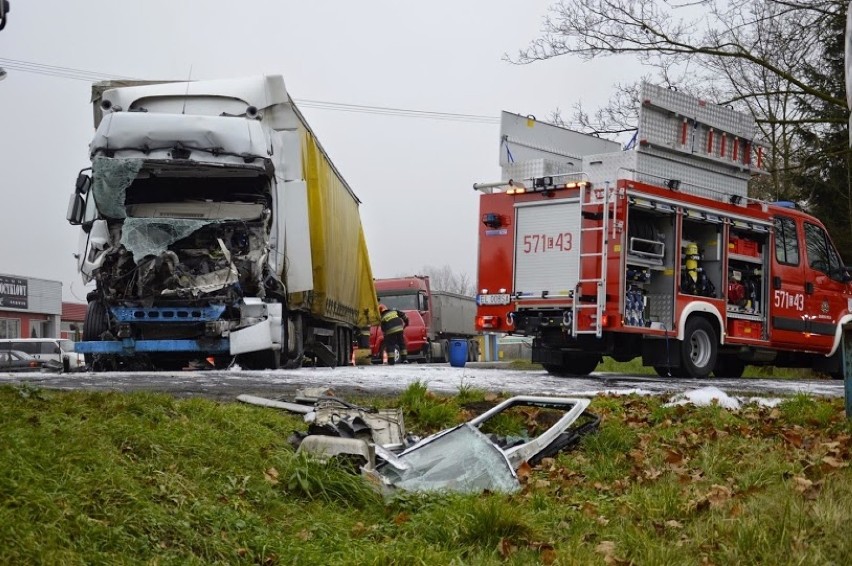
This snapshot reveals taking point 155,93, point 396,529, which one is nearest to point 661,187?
point 155,93

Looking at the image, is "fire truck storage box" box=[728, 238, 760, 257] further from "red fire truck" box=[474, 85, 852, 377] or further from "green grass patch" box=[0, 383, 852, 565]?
"green grass patch" box=[0, 383, 852, 565]

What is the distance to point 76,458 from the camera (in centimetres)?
407

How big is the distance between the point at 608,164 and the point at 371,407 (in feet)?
24.5

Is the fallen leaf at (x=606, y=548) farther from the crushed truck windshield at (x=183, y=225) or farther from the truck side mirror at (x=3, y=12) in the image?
the crushed truck windshield at (x=183, y=225)

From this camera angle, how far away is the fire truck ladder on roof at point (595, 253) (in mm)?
13180

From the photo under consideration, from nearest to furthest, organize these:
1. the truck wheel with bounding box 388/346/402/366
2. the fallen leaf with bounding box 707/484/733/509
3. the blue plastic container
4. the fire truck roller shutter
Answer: the fallen leaf with bounding box 707/484/733/509
the fire truck roller shutter
the blue plastic container
the truck wheel with bounding box 388/346/402/366

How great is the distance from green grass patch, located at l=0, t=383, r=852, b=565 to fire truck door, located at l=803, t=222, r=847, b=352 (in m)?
9.85

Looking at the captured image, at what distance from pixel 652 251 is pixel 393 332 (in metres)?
11.2

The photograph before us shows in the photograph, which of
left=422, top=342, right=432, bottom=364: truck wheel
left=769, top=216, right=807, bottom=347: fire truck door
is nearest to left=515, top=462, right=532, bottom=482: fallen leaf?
left=769, top=216, right=807, bottom=347: fire truck door

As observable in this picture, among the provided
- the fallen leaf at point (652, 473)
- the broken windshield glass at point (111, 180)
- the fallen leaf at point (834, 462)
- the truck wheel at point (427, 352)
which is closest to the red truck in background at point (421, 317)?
the truck wheel at point (427, 352)

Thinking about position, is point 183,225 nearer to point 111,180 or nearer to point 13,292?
point 111,180

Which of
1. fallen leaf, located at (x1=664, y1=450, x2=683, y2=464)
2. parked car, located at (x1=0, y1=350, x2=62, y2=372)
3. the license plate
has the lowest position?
parked car, located at (x1=0, y1=350, x2=62, y2=372)

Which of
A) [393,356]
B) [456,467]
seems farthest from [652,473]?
[393,356]

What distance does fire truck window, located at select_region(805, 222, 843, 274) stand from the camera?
1569 cm
